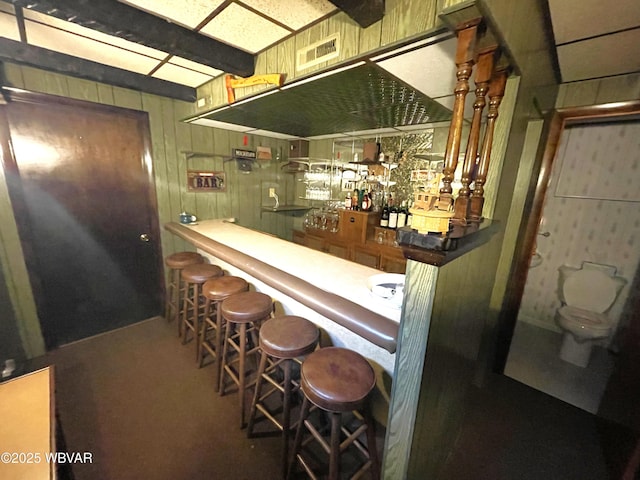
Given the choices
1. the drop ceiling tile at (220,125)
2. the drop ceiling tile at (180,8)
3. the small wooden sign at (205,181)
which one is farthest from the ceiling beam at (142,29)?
the small wooden sign at (205,181)

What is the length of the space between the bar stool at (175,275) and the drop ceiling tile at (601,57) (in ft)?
9.56

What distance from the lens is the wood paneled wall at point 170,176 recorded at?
188cm

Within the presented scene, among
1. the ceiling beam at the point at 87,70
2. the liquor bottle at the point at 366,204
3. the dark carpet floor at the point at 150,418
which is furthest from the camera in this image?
the liquor bottle at the point at 366,204

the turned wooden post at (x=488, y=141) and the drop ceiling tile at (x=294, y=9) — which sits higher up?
the drop ceiling tile at (x=294, y=9)

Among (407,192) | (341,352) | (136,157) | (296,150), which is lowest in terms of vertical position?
(341,352)

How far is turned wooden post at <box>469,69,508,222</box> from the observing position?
1.05 metres

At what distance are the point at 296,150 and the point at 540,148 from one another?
8.60 ft

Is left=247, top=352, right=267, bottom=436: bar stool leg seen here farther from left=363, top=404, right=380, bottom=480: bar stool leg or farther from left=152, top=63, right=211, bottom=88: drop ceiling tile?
left=152, top=63, right=211, bottom=88: drop ceiling tile

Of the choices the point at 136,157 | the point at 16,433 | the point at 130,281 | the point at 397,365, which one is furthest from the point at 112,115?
the point at 397,365

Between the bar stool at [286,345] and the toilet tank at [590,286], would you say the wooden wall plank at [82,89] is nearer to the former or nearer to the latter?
the bar stool at [286,345]

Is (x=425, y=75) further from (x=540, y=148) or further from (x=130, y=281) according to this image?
(x=130, y=281)

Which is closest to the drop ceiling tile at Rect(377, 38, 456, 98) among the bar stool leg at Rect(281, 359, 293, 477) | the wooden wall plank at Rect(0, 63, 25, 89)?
the bar stool leg at Rect(281, 359, 293, 477)

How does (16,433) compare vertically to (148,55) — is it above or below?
below

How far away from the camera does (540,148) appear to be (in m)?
1.67
